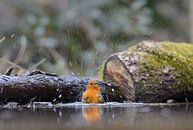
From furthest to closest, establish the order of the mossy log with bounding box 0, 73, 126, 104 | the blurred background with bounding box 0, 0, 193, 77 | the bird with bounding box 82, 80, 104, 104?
the blurred background with bounding box 0, 0, 193, 77 < the bird with bounding box 82, 80, 104, 104 < the mossy log with bounding box 0, 73, 126, 104

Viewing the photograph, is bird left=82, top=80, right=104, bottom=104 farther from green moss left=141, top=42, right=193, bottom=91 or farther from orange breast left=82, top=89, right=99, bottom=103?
green moss left=141, top=42, right=193, bottom=91

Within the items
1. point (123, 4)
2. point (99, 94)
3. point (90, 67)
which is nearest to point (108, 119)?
point (99, 94)

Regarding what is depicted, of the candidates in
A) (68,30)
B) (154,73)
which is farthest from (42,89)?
(68,30)

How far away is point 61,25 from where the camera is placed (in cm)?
689

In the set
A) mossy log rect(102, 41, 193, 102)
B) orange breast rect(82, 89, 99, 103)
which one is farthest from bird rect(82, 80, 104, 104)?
mossy log rect(102, 41, 193, 102)

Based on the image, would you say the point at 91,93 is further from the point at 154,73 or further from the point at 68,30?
the point at 68,30

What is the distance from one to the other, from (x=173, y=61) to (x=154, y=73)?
0.61ft

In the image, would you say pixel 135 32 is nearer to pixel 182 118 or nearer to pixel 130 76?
pixel 130 76

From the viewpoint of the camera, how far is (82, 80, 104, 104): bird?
3.71 meters

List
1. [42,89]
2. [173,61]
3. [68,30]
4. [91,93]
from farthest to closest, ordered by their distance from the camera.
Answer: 1. [68,30]
2. [173,61]
3. [91,93]
4. [42,89]

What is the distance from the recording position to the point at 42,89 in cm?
359

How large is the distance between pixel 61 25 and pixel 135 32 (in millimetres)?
985

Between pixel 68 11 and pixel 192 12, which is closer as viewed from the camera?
pixel 68 11

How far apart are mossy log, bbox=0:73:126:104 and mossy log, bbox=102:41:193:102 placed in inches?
6.7
